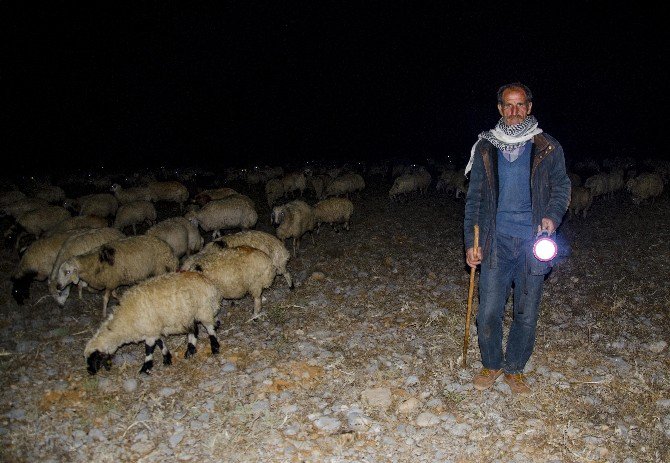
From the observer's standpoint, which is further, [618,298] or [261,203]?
[261,203]

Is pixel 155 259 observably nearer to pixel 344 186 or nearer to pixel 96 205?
pixel 96 205

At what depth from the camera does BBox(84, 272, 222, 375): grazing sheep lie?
17.2ft

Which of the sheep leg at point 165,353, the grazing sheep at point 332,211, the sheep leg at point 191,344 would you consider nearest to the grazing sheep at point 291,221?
the grazing sheep at point 332,211

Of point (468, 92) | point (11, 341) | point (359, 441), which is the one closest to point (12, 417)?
point (11, 341)

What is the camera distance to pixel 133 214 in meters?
11.8

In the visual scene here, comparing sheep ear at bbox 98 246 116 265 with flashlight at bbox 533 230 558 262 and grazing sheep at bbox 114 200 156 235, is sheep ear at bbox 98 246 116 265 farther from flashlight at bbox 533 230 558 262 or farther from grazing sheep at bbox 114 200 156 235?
flashlight at bbox 533 230 558 262

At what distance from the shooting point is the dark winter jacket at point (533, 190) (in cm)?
394

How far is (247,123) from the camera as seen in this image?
71.6 m

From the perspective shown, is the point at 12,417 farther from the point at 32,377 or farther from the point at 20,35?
the point at 20,35

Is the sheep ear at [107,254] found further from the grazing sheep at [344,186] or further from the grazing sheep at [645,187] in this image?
the grazing sheep at [645,187]

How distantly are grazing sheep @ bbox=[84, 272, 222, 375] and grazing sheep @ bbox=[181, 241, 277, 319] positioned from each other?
49 cm

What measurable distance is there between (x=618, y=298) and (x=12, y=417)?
28.8ft

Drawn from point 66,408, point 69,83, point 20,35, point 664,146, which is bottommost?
point 66,408

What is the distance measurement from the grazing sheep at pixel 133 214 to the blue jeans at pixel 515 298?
10.3 m
